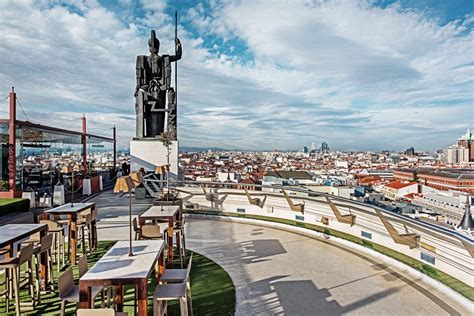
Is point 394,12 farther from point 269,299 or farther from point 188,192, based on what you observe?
point 269,299

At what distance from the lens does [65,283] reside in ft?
8.89

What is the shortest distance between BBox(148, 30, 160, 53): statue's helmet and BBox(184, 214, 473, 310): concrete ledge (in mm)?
5929

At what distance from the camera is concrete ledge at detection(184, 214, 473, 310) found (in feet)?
11.9

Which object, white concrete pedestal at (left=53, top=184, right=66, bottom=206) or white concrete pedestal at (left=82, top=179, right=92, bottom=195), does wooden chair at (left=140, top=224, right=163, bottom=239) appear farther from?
white concrete pedestal at (left=82, top=179, right=92, bottom=195)

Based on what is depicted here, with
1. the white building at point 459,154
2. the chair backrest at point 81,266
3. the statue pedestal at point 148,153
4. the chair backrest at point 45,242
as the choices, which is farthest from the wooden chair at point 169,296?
the white building at point 459,154

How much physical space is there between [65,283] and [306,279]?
2.85m

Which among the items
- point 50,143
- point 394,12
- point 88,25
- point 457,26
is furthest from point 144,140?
point 457,26

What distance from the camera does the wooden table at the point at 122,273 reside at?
7.72 ft

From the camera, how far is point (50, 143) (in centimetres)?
1345

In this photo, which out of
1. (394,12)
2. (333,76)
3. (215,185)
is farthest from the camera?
(333,76)

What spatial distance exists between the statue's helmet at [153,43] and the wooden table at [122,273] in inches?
353

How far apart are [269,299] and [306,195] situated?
3518mm

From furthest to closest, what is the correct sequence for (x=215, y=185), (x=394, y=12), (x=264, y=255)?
(x=394, y=12) → (x=215, y=185) → (x=264, y=255)

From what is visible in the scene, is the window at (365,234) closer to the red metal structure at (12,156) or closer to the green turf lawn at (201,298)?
the green turf lawn at (201,298)
